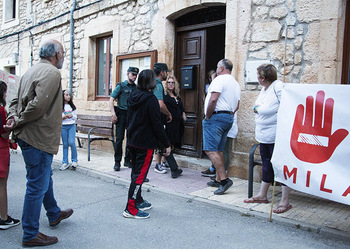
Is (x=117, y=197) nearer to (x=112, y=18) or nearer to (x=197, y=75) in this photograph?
Result: (x=197, y=75)

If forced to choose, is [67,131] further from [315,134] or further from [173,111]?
[315,134]

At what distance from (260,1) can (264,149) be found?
104 inches

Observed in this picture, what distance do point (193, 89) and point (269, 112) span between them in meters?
3.05

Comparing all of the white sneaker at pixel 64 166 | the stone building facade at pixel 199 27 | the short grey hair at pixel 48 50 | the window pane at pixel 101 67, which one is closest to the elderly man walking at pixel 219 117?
the stone building facade at pixel 199 27

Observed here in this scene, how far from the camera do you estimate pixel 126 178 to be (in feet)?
17.9

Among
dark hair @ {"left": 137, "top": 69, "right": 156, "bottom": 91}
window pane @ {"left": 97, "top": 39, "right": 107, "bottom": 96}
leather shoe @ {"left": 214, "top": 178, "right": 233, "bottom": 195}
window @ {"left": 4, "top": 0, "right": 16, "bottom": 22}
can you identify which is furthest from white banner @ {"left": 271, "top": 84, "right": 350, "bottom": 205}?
window @ {"left": 4, "top": 0, "right": 16, "bottom": 22}

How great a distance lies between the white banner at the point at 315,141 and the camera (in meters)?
2.95

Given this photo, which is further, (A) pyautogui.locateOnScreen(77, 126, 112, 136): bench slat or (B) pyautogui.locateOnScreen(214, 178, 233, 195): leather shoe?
(A) pyautogui.locateOnScreen(77, 126, 112, 136): bench slat

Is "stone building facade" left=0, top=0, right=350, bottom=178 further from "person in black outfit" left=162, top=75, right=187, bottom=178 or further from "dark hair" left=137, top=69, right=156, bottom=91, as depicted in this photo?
"dark hair" left=137, top=69, right=156, bottom=91

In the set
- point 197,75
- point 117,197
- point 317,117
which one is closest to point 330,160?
point 317,117

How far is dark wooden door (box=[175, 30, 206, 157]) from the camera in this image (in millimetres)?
6646

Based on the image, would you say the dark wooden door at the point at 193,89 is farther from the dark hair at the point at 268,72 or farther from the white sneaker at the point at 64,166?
the dark hair at the point at 268,72

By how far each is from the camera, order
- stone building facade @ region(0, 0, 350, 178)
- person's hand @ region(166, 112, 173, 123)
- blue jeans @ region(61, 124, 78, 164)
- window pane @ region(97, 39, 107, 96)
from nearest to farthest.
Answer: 1. stone building facade @ region(0, 0, 350, 178)
2. person's hand @ region(166, 112, 173, 123)
3. blue jeans @ region(61, 124, 78, 164)
4. window pane @ region(97, 39, 107, 96)

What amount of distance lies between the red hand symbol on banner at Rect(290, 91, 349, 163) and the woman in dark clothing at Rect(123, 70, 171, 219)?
4.61 ft
